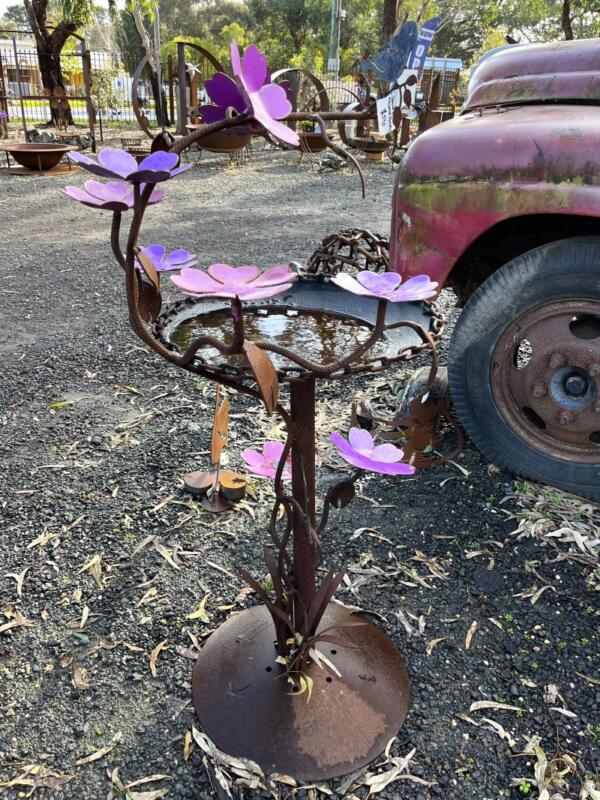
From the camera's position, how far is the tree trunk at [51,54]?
16.1m

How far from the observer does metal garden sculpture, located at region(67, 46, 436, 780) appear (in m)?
1.47

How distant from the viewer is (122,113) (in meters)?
25.7

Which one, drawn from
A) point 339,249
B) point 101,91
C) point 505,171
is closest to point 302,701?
point 505,171

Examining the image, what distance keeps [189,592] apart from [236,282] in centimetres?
142

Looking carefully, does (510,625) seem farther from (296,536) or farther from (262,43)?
(262,43)

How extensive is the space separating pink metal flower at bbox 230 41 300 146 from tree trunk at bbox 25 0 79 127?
16989 mm

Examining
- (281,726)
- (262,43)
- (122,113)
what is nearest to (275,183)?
(281,726)

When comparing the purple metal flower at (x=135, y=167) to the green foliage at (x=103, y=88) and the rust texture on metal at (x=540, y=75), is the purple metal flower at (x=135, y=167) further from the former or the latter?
the green foliage at (x=103, y=88)

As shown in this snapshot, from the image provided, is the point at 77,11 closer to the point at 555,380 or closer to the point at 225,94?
the point at 555,380

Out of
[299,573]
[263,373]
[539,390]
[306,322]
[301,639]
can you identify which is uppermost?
[263,373]

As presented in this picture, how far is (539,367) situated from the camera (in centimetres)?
263

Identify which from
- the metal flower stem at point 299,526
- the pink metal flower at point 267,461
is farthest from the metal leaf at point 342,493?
the pink metal flower at point 267,461

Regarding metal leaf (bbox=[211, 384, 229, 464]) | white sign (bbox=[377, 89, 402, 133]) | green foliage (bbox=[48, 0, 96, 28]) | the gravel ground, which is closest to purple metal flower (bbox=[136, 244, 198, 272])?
→ metal leaf (bbox=[211, 384, 229, 464])

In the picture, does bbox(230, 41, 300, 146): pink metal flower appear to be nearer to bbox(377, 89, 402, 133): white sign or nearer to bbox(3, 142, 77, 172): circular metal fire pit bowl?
bbox(377, 89, 402, 133): white sign
